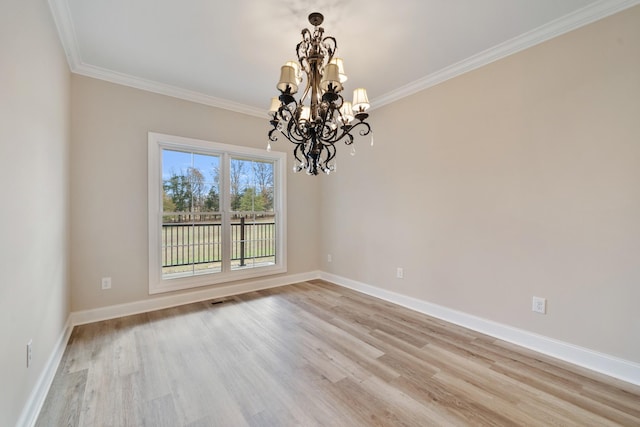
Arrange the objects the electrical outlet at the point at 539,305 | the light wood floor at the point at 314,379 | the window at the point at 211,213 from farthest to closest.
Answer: the window at the point at 211,213 → the electrical outlet at the point at 539,305 → the light wood floor at the point at 314,379

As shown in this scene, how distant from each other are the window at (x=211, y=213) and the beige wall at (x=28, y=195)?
1047 millimetres

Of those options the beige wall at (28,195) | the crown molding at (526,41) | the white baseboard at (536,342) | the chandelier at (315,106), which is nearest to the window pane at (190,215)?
the beige wall at (28,195)

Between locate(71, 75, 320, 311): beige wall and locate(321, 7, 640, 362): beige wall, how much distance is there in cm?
299

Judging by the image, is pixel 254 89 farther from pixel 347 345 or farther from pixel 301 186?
pixel 347 345

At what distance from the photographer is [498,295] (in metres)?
2.62

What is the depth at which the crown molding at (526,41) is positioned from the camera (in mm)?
2014

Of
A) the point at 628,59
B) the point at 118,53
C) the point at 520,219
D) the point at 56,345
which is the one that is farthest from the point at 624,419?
the point at 118,53

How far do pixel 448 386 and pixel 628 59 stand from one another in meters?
2.70

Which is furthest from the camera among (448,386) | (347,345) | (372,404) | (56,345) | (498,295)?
(498,295)

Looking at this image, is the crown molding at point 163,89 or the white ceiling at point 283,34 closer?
the white ceiling at point 283,34

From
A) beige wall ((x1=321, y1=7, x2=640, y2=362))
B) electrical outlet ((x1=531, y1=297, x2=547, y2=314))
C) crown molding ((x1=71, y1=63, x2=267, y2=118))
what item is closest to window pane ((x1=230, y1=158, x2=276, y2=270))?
crown molding ((x1=71, y1=63, x2=267, y2=118))

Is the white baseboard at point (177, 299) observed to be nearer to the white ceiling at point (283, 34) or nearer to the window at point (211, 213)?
the window at point (211, 213)

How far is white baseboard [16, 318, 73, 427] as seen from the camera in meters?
1.50

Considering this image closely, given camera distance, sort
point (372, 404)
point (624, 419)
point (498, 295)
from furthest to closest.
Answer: point (498, 295) → point (372, 404) → point (624, 419)
